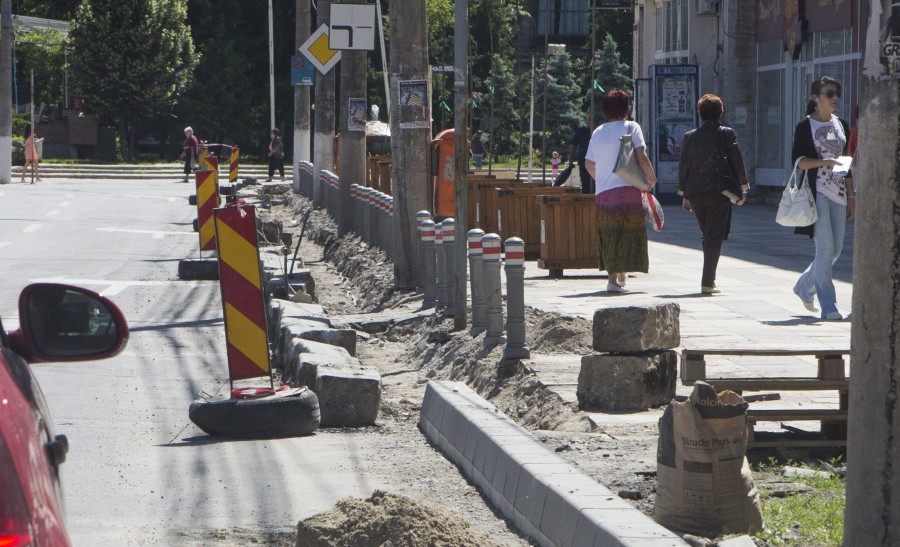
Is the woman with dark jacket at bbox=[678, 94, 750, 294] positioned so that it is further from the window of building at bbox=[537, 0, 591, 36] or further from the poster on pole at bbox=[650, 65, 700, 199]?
the window of building at bbox=[537, 0, 591, 36]

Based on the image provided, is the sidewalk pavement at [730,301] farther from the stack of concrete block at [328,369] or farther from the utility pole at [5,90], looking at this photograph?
the utility pole at [5,90]

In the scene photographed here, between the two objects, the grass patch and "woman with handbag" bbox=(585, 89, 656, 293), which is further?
"woman with handbag" bbox=(585, 89, 656, 293)

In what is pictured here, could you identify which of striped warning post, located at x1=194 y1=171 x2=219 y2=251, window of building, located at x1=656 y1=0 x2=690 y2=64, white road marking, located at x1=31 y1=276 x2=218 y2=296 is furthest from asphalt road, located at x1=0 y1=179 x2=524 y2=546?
window of building, located at x1=656 y1=0 x2=690 y2=64

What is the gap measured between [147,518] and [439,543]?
4.97ft

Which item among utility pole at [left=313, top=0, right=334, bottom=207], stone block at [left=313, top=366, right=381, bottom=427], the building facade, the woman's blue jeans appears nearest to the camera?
stone block at [left=313, top=366, right=381, bottom=427]

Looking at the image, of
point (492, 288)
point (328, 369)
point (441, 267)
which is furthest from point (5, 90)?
point (328, 369)

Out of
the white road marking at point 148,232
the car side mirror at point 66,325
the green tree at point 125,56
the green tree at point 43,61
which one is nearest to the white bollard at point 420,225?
the car side mirror at point 66,325

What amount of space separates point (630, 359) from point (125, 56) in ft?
180

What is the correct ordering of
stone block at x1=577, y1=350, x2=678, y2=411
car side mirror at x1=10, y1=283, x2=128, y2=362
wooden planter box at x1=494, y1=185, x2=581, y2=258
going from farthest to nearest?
wooden planter box at x1=494, y1=185, x2=581, y2=258, stone block at x1=577, y1=350, x2=678, y2=411, car side mirror at x1=10, y1=283, x2=128, y2=362

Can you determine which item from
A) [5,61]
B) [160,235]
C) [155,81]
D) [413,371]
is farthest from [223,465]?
[155,81]

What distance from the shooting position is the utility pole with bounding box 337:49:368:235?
70.9 feet

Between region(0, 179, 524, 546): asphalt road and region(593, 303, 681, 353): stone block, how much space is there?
118 centimetres

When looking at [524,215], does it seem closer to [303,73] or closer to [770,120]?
[770,120]

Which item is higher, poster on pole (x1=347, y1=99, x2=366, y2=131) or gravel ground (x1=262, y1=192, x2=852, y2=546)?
poster on pole (x1=347, y1=99, x2=366, y2=131)
